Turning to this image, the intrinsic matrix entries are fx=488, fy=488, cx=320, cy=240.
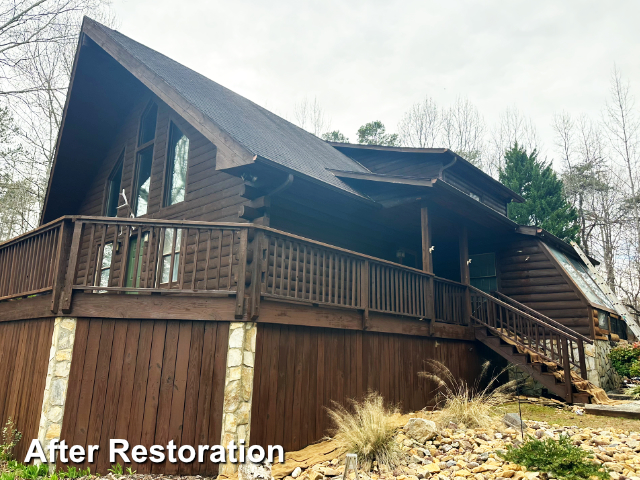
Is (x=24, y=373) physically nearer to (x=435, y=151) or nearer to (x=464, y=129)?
(x=435, y=151)

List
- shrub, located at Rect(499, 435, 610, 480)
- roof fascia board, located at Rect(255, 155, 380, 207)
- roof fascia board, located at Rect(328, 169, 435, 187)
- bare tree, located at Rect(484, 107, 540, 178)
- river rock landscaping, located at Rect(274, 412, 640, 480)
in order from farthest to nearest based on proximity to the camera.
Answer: bare tree, located at Rect(484, 107, 540, 178) → roof fascia board, located at Rect(328, 169, 435, 187) → roof fascia board, located at Rect(255, 155, 380, 207) → river rock landscaping, located at Rect(274, 412, 640, 480) → shrub, located at Rect(499, 435, 610, 480)

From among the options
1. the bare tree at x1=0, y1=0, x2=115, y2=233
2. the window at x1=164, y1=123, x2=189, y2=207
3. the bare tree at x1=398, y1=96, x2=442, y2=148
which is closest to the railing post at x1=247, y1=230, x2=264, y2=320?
the window at x1=164, y1=123, x2=189, y2=207

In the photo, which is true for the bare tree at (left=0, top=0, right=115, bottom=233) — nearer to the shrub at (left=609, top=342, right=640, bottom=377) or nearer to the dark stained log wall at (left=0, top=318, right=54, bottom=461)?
the dark stained log wall at (left=0, top=318, right=54, bottom=461)

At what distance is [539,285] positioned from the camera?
12188mm

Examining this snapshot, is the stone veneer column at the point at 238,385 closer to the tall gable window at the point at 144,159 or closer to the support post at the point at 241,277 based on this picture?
the support post at the point at 241,277

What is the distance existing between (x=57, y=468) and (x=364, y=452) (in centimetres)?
354

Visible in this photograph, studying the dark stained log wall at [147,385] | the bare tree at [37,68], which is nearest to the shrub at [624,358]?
the dark stained log wall at [147,385]

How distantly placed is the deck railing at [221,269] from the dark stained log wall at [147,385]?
0.49m

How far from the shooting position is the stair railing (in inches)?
354

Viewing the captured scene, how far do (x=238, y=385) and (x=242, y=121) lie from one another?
19.6 feet

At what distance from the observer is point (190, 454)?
221 inches

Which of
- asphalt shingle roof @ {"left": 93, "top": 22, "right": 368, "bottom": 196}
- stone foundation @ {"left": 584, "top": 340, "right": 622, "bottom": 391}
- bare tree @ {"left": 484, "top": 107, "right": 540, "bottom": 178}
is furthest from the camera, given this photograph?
bare tree @ {"left": 484, "top": 107, "right": 540, "bottom": 178}

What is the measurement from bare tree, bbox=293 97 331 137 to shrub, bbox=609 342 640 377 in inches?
835

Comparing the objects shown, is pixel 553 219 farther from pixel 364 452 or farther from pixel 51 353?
pixel 51 353
